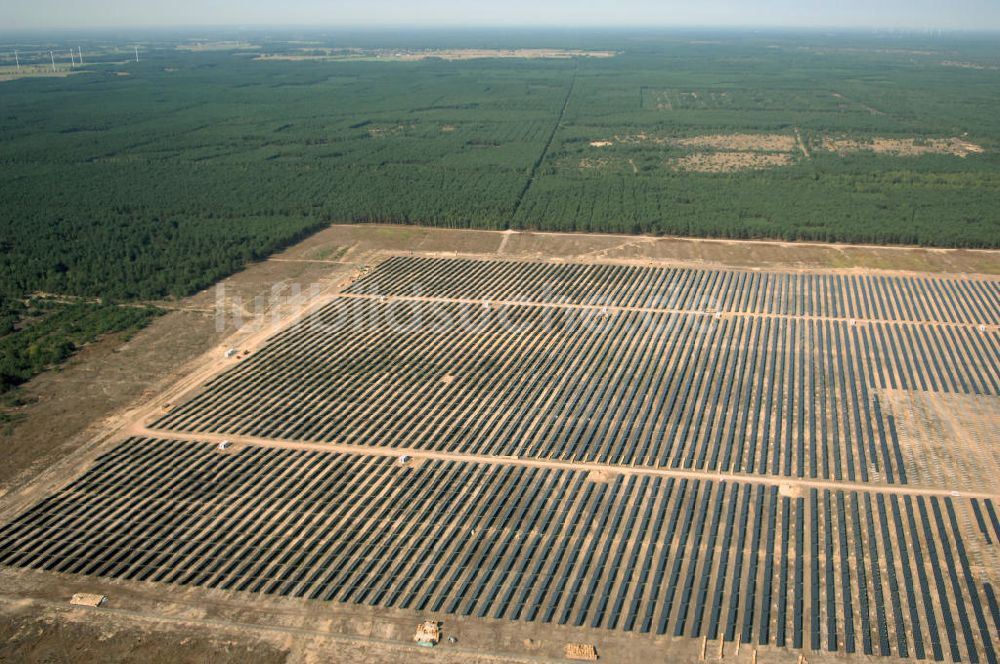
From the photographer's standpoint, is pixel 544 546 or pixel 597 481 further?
pixel 597 481

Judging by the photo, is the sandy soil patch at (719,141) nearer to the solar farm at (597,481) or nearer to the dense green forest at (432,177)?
the dense green forest at (432,177)

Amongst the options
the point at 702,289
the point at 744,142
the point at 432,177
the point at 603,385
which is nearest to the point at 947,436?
the point at 603,385

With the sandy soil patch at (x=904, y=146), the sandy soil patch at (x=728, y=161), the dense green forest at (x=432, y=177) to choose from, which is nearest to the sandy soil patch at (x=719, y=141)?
the dense green forest at (x=432, y=177)

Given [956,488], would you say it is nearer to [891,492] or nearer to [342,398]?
[891,492]

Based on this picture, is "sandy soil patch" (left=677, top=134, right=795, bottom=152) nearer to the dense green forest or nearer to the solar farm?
the dense green forest

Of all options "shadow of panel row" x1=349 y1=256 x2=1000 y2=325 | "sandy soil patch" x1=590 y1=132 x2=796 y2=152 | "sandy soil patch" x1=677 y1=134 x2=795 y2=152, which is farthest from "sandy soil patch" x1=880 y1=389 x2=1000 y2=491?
"sandy soil patch" x1=677 y1=134 x2=795 y2=152

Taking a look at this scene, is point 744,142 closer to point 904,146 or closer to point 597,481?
point 904,146
